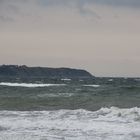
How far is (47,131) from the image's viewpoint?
55.7ft

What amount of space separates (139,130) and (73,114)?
A: 6.13 metres

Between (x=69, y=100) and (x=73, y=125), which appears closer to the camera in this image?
(x=73, y=125)

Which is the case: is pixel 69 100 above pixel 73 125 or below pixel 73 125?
above

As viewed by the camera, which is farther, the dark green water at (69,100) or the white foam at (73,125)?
the dark green water at (69,100)

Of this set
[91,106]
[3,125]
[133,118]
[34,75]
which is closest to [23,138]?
[3,125]

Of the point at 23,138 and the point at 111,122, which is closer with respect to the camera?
the point at 23,138

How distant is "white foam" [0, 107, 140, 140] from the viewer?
1585 cm

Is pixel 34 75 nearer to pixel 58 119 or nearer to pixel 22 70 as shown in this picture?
pixel 22 70

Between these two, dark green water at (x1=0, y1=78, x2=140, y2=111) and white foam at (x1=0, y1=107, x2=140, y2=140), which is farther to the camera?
dark green water at (x1=0, y1=78, x2=140, y2=111)

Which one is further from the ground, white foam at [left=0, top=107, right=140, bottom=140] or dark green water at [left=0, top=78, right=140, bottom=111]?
dark green water at [left=0, top=78, right=140, bottom=111]

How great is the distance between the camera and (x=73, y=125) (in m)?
18.4

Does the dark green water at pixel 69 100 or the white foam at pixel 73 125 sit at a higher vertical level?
the dark green water at pixel 69 100

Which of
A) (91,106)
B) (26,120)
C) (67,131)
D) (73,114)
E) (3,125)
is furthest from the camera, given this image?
(91,106)

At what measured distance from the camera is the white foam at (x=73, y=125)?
1585cm
